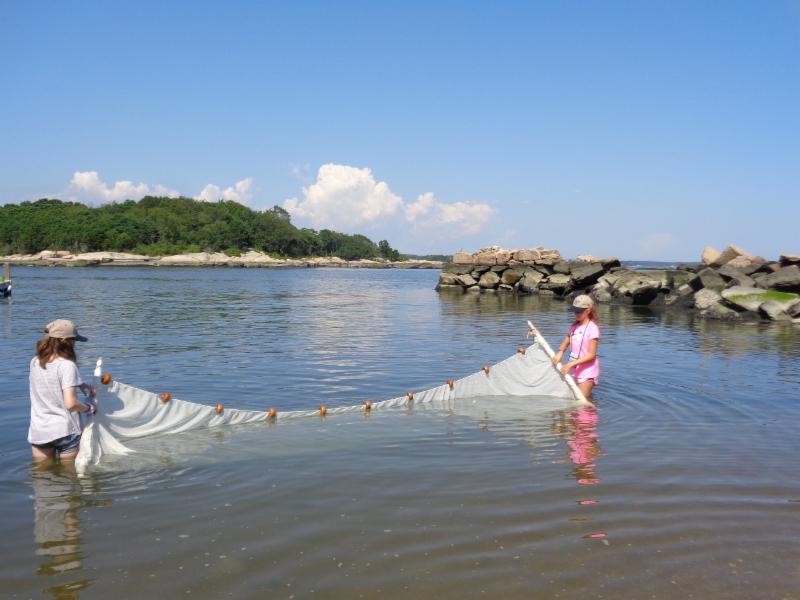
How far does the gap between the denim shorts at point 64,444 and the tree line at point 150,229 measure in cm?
14098

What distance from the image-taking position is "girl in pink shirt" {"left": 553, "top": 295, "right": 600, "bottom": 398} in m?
9.78

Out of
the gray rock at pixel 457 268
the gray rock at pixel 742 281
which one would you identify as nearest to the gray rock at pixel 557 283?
the gray rock at pixel 457 268

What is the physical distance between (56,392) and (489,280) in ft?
154

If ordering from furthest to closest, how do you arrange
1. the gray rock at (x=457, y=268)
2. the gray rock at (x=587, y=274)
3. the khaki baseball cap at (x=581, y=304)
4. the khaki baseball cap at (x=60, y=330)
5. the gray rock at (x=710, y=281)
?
the gray rock at (x=457, y=268) → the gray rock at (x=587, y=274) → the gray rock at (x=710, y=281) → the khaki baseball cap at (x=581, y=304) → the khaki baseball cap at (x=60, y=330)

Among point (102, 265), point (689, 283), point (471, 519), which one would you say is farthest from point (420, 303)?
point (102, 265)

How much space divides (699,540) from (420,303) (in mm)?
34503

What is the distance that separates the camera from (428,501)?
6.19 metres

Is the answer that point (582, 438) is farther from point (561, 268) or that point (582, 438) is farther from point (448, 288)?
point (448, 288)

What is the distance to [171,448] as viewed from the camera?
7742 millimetres

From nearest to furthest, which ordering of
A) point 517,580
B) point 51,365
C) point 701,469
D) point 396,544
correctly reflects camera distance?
point 517,580
point 396,544
point 51,365
point 701,469

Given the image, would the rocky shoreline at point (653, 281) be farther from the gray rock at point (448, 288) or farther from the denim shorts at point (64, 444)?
the denim shorts at point (64, 444)

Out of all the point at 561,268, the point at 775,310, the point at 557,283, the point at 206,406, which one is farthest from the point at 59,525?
the point at 561,268

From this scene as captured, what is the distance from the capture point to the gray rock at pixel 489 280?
170 ft

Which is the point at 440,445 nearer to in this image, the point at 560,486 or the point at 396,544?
the point at 560,486
